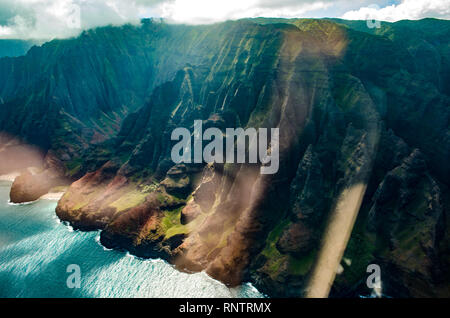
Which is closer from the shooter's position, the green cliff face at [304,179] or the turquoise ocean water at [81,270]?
the green cliff face at [304,179]

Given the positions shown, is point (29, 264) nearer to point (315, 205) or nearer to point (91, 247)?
point (91, 247)

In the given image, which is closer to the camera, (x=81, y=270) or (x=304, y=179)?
(x=304, y=179)

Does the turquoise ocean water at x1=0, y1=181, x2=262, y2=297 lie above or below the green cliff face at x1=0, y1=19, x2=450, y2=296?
below

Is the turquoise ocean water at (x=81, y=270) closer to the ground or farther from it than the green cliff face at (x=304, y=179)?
closer to the ground

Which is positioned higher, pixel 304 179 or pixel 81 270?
pixel 304 179

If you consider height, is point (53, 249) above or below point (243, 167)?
below

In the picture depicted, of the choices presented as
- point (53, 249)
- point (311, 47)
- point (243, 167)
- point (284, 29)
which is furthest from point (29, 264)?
point (284, 29)

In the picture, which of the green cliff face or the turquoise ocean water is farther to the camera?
the turquoise ocean water
